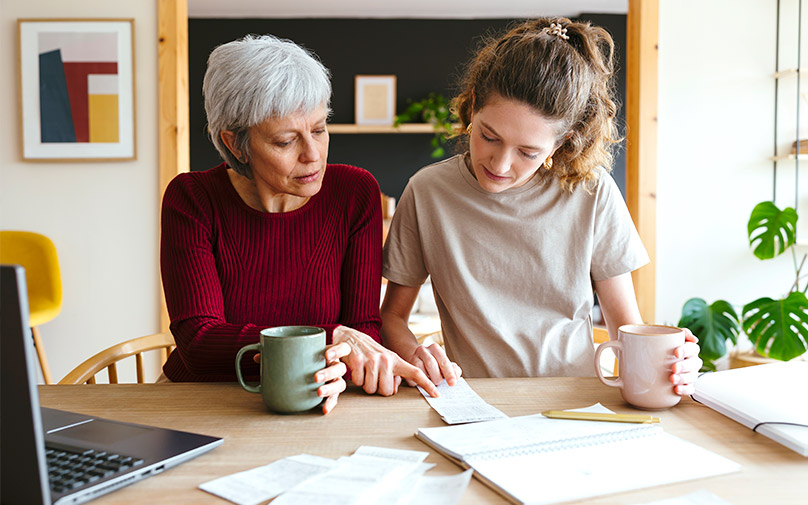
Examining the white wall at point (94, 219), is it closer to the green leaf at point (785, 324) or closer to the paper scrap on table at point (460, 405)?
the paper scrap on table at point (460, 405)

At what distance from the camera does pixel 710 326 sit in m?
2.74

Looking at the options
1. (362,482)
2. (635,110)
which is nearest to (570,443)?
(362,482)

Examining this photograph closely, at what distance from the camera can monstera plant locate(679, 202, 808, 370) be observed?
262 cm

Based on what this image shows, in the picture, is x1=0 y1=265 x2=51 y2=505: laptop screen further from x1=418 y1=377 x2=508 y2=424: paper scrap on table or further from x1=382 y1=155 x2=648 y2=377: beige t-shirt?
x1=382 y1=155 x2=648 y2=377: beige t-shirt

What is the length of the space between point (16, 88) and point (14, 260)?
31.0 inches

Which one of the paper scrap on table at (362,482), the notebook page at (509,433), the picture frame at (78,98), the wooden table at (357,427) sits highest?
the picture frame at (78,98)

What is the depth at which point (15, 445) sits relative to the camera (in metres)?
0.59

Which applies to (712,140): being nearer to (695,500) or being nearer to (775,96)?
(775,96)

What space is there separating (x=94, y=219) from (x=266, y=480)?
8.62 ft

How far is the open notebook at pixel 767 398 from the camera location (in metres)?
0.88

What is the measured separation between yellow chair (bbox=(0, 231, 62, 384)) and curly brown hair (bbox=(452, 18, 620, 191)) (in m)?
2.25

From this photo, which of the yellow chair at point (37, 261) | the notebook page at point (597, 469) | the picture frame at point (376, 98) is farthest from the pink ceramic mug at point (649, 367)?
the picture frame at point (376, 98)

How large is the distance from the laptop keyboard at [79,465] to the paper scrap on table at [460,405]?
17.4 inches

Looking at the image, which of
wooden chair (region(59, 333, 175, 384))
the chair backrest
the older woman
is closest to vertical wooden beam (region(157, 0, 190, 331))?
the chair backrest
